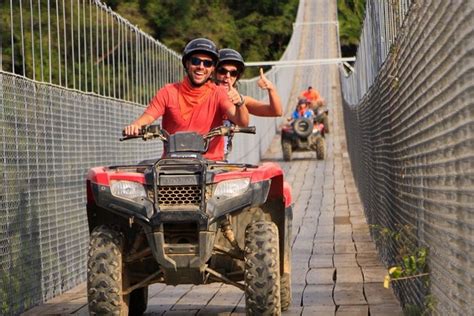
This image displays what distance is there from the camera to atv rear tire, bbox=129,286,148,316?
28.1 ft

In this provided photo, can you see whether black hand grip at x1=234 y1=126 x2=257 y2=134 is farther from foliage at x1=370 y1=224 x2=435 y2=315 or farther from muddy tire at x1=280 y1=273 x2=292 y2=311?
muddy tire at x1=280 y1=273 x2=292 y2=311

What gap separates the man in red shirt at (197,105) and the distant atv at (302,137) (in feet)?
69.8

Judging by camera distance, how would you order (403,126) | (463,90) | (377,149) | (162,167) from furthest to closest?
(377,149) → (403,126) → (162,167) → (463,90)

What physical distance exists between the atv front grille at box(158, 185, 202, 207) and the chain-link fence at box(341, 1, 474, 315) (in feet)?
3.90

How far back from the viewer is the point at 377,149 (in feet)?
40.6

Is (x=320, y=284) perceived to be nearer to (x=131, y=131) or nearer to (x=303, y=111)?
(x=131, y=131)

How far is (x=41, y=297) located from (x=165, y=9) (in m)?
80.6

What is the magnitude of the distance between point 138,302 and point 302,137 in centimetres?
2123

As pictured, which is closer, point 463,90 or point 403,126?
point 463,90

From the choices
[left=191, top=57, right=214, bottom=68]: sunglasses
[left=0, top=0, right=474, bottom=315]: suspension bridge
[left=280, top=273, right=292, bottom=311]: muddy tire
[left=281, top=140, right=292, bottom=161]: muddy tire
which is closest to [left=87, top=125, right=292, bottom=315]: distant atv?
[left=191, top=57, right=214, bottom=68]: sunglasses

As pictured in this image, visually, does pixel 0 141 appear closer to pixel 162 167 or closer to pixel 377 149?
pixel 162 167

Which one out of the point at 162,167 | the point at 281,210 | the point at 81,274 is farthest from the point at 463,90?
the point at 81,274

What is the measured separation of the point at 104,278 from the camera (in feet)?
23.5

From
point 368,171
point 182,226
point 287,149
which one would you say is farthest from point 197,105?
point 287,149
